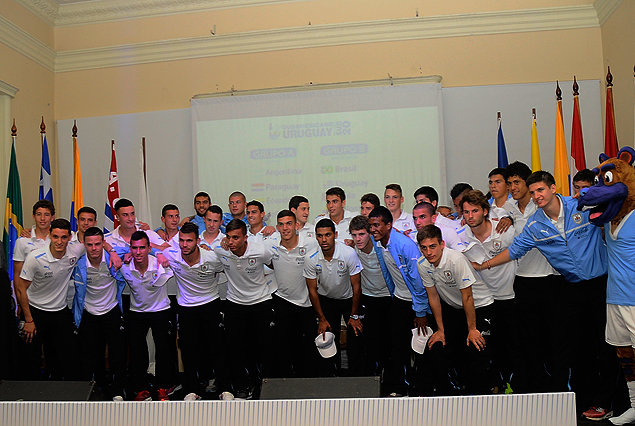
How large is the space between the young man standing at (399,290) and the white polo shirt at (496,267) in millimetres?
433

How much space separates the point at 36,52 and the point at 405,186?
4.71 m

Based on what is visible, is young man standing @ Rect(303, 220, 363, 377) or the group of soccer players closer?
the group of soccer players

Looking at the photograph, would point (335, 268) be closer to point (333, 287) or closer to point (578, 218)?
point (333, 287)

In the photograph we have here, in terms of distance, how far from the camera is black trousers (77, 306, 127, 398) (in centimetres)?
439

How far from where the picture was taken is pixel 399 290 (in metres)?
4.07

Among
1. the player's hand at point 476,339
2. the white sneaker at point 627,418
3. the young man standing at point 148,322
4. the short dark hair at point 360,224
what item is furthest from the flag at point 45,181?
the white sneaker at point 627,418

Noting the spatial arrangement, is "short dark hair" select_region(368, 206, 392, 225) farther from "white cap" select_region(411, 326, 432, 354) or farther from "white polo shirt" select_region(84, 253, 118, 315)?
"white polo shirt" select_region(84, 253, 118, 315)

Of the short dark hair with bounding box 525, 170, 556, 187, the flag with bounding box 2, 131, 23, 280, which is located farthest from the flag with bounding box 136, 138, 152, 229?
the short dark hair with bounding box 525, 170, 556, 187

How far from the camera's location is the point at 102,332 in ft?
14.8

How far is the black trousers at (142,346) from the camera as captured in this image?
440 centimetres

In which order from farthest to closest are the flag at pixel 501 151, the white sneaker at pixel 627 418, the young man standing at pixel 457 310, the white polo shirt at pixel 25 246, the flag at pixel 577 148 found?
the flag at pixel 501 151 → the flag at pixel 577 148 → the white polo shirt at pixel 25 246 → the young man standing at pixel 457 310 → the white sneaker at pixel 627 418

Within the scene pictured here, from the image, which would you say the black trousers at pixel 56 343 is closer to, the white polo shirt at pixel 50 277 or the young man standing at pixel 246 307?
the white polo shirt at pixel 50 277

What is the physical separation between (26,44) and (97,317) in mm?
3996

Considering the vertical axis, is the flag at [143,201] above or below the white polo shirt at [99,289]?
above
